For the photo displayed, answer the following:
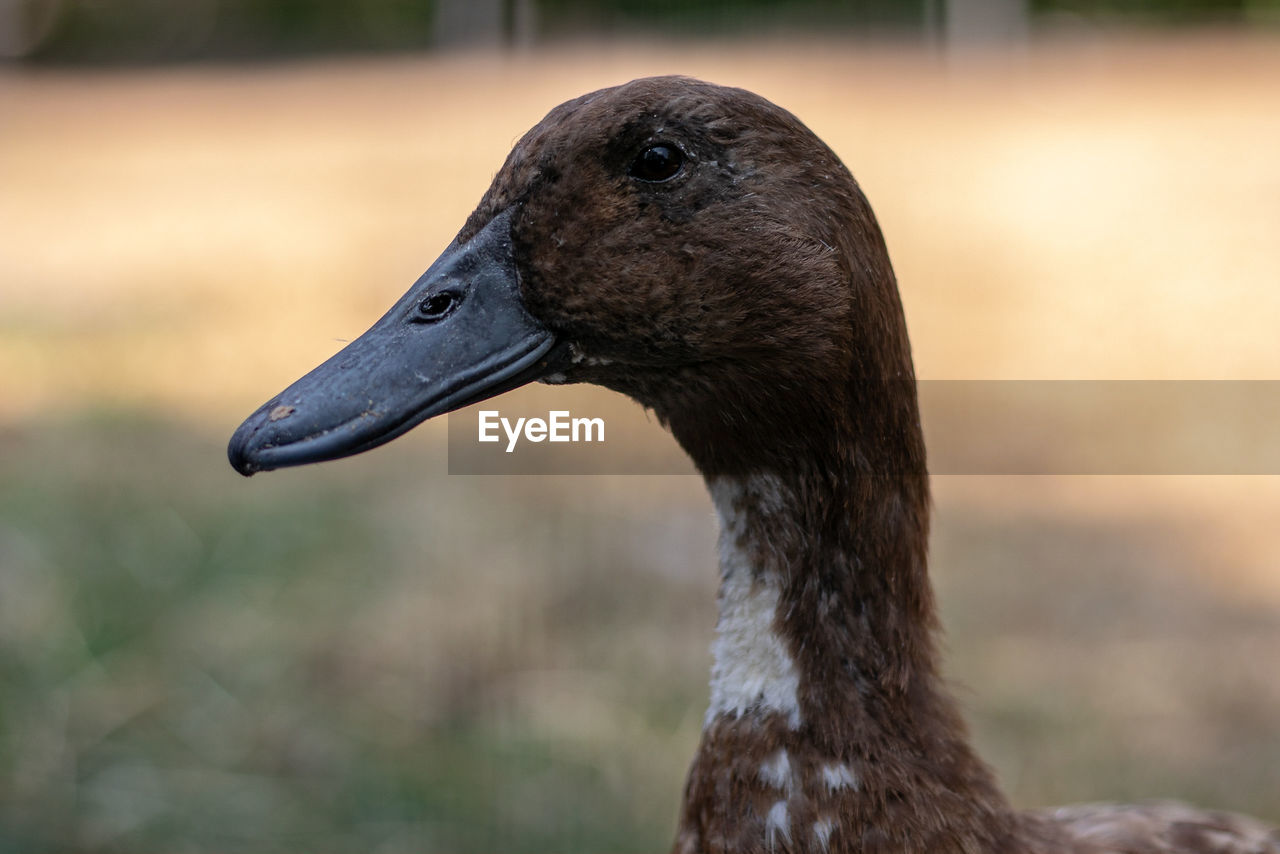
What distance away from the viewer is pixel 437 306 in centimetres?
146

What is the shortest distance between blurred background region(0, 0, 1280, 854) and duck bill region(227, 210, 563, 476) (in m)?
1.57

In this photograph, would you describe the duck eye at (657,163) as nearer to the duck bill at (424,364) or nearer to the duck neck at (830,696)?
the duck bill at (424,364)

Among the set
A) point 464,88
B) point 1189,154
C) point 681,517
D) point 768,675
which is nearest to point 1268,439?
point 681,517

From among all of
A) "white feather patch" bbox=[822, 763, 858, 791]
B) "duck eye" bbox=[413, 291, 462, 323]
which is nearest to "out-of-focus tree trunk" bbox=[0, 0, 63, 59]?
"duck eye" bbox=[413, 291, 462, 323]

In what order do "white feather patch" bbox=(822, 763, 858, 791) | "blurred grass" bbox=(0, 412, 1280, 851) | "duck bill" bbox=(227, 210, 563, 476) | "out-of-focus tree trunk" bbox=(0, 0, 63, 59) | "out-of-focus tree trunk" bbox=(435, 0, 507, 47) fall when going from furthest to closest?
"out-of-focus tree trunk" bbox=(0, 0, 63, 59)
"out-of-focus tree trunk" bbox=(435, 0, 507, 47)
"blurred grass" bbox=(0, 412, 1280, 851)
"white feather patch" bbox=(822, 763, 858, 791)
"duck bill" bbox=(227, 210, 563, 476)

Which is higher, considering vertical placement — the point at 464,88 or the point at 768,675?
the point at 464,88

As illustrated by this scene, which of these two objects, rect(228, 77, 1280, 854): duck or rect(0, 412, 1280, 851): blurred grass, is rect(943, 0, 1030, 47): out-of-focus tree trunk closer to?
rect(0, 412, 1280, 851): blurred grass

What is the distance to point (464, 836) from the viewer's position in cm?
279

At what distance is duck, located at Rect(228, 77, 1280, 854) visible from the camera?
141cm

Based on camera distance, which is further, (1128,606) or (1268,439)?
(1268,439)

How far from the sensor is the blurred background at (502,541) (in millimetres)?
2928

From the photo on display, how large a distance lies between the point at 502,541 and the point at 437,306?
8.03ft

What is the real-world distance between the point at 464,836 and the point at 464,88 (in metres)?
8.11

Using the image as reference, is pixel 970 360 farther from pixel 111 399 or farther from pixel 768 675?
pixel 768 675
